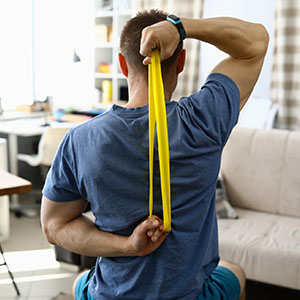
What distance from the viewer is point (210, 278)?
1.29 m

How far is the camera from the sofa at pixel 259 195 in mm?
2473

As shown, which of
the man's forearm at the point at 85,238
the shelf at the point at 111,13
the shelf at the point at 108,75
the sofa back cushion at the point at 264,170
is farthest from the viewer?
the shelf at the point at 108,75

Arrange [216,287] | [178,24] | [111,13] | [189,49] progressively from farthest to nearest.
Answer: [111,13]
[189,49]
[216,287]
[178,24]

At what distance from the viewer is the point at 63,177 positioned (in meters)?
1.11

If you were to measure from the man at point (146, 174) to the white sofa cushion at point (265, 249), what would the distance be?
1.27 meters

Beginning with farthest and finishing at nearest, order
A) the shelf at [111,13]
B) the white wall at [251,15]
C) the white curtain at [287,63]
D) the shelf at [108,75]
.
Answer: the shelf at [108,75], the shelf at [111,13], the white wall at [251,15], the white curtain at [287,63]

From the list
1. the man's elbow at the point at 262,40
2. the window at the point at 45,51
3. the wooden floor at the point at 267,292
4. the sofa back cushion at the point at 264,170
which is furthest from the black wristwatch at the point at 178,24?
the window at the point at 45,51

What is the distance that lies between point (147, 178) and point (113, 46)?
461 centimetres

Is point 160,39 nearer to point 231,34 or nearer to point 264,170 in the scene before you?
point 231,34

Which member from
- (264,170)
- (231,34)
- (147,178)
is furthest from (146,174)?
(264,170)

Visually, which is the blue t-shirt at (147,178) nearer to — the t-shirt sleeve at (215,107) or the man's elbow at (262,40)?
the t-shirt sleeve at (215,107)

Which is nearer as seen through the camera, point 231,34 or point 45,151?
point 231,34

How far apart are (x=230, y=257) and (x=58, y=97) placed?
12.3ft

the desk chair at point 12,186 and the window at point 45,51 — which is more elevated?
the window at point 45,51
